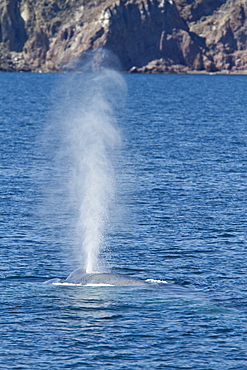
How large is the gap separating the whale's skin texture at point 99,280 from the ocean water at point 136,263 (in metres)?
0.86

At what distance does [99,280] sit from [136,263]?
6.17 meters

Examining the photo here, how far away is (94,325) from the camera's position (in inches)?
1439

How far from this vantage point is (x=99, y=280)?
42.6m

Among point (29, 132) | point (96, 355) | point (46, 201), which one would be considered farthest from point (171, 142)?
point (96, 355)

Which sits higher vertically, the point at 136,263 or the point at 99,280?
the point at 99,280

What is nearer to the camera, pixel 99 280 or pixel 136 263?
pixel 99 280

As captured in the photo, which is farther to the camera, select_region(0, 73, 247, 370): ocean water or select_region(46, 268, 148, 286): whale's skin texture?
select_region(46, 268, 148, 286): whale's skin texture

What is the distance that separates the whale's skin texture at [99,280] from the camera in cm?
4244

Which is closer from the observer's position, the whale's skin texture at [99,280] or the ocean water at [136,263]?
the ocean water at [136,263]

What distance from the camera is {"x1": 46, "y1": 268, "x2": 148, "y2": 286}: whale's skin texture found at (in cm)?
4244

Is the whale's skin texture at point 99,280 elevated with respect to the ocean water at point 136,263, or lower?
elevated

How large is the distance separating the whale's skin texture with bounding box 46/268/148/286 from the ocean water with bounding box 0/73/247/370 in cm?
86

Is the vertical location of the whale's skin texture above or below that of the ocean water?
above

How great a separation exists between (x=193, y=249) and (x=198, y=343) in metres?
16.8
